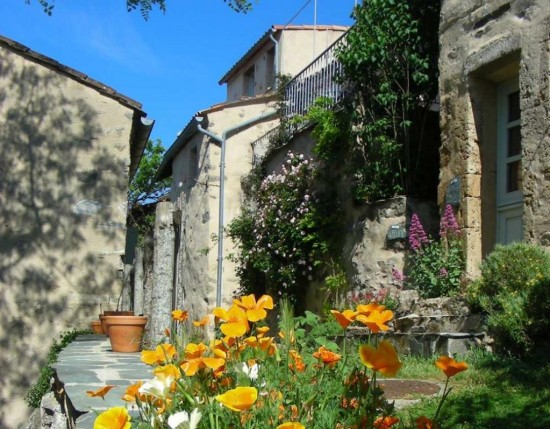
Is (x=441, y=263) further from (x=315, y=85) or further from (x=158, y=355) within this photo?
(x=315, y=85)

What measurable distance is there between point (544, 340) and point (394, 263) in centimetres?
333

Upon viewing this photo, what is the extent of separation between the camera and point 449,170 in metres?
7.38

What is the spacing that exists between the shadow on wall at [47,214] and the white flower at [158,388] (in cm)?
667

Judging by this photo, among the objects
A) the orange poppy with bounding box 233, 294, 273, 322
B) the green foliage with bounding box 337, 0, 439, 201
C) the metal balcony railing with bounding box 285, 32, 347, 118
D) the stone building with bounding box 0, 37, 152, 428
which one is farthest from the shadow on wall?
the orange poppy with bounding box 233, 294, 273, 322

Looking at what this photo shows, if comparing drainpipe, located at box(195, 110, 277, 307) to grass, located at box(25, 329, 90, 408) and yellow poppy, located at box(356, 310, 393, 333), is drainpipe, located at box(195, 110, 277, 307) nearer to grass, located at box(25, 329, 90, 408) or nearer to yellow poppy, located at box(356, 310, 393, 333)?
grass, located at box(25, 329, 90, 408)

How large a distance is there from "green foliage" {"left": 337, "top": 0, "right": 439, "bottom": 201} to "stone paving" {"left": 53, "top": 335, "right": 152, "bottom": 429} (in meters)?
3.84

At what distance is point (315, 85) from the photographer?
1215 centimetres

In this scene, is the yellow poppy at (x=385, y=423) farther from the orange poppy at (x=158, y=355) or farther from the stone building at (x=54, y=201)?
the stone building at (x=54, y=201)

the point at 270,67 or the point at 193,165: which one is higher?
the point at 270,67

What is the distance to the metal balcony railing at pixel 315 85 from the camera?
440 inches

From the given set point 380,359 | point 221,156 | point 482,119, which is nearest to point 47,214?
point 482,119

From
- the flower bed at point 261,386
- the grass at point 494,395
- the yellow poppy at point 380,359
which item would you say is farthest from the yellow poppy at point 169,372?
the grass at point 494,395

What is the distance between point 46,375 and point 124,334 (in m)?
1.07

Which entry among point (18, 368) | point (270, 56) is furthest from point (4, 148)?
point (270, 56)
